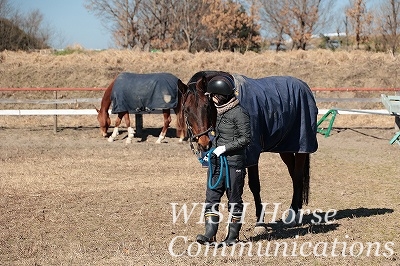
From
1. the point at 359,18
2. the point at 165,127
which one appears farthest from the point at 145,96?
the point at 359,18

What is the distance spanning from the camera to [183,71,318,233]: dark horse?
5281 millimetres

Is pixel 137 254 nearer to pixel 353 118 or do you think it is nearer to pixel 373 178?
pixel 373 178

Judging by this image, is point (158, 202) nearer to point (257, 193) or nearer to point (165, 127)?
point (257, 193)

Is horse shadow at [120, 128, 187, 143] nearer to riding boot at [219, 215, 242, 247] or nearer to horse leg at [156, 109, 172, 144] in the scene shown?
horse leg at [156, 109, 172, 144]

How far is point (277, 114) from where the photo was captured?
610cm

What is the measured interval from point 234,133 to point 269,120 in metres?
0.65

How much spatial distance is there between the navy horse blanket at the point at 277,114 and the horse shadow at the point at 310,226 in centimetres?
89

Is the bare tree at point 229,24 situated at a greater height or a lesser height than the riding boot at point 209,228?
greater

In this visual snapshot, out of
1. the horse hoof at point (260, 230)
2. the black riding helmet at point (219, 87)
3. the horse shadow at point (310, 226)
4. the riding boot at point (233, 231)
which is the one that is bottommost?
the horse shadow at point (310, 226)

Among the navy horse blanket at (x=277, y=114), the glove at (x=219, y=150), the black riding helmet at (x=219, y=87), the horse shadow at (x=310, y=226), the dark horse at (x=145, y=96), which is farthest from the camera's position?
the dark horse at (x=145, y=96)

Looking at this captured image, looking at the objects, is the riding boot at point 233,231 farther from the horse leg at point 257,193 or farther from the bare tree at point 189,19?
the bare tree at point 189,19

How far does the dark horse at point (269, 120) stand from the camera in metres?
5.28

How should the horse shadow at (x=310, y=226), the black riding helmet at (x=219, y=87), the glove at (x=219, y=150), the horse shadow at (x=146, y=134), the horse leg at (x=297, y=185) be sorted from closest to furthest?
the black riding helmet at (x=219, y=87) < the glove at (x=219, y=150) < the horse shadow at (x=310, y=226) < the horse leg at (x=297, y=185) < the horse shadow at (x=146, y=134)

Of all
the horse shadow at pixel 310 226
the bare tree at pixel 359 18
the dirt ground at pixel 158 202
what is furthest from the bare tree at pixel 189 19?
the horse shadow at pixel 310 226
